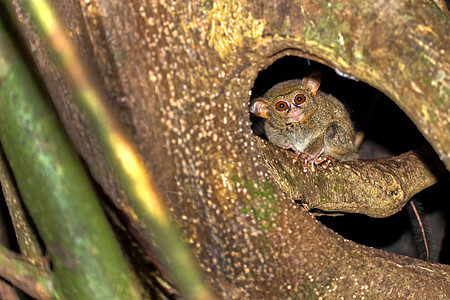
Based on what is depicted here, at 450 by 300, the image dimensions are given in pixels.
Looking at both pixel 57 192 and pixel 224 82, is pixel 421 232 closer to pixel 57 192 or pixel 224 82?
pixel 224 82

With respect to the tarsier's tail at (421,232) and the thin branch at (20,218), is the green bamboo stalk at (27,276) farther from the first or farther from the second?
the tarsier's tail at (421,232)

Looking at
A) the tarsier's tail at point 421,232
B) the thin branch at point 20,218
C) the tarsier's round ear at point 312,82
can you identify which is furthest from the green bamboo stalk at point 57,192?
the tarsier's tail at point 421,232

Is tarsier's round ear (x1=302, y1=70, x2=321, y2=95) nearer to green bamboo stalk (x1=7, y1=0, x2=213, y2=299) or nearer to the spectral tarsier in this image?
the spectral tarsier

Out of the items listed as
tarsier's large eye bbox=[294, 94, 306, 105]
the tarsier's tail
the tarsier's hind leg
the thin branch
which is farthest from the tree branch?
the thin branch

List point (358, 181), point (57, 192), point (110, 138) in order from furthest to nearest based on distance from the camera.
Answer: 1. point (358, 181)
2. point (57, 192)
3. point (110, 138)

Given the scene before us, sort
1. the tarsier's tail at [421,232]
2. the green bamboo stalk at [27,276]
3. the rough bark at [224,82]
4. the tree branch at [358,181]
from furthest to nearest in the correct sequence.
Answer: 1. the tarsier's tail at [421,232]
2. the tree branch at [358,181]
3. the green bamboo stalk at [27,276]
4. the rough bark at [224,82]

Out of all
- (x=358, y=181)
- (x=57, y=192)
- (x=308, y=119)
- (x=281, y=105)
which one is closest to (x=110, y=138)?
(x=57, y=192)

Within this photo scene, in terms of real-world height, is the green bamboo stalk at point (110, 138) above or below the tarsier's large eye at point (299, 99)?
below
